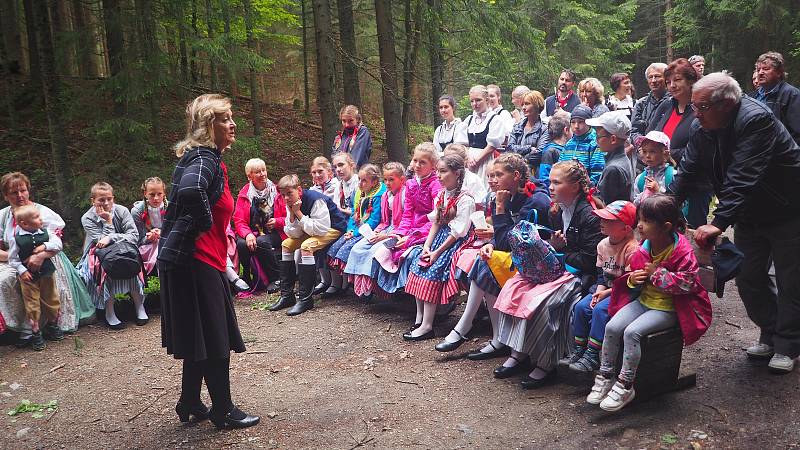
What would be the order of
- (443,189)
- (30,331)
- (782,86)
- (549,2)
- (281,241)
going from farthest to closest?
(549,2)
(281,241)
(30,331)
(443,189)
(782,86)

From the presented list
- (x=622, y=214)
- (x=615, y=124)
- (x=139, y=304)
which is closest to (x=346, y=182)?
(x=139, y=304)

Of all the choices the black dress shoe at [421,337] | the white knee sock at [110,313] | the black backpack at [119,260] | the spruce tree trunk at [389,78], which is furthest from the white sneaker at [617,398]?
the spruce tree trunk at [389,78]

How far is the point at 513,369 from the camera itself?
4.50m

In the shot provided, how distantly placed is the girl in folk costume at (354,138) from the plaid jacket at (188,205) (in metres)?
4.62

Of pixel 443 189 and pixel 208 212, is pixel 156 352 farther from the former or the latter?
pixel 443 189

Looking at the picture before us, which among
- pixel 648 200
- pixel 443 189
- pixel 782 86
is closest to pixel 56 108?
pixel 443 189

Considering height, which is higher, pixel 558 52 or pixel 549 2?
pixel 549 2

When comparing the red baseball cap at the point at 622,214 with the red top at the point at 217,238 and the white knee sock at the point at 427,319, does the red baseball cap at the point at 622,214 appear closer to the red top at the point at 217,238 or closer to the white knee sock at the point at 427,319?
the white knee sock at the point at 427,319

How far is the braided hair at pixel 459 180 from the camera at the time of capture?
547 centimetres

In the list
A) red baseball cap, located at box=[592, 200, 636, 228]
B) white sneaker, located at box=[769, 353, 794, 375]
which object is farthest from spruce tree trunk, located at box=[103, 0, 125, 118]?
white sneaker, located at box=[769, 353, 794, 375]

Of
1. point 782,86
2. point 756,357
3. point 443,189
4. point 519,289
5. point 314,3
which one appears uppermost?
point 314,3

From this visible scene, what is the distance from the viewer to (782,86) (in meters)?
5.31

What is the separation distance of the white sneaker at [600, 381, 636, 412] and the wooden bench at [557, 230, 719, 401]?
0.08 meters

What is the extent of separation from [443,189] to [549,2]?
492 inches
